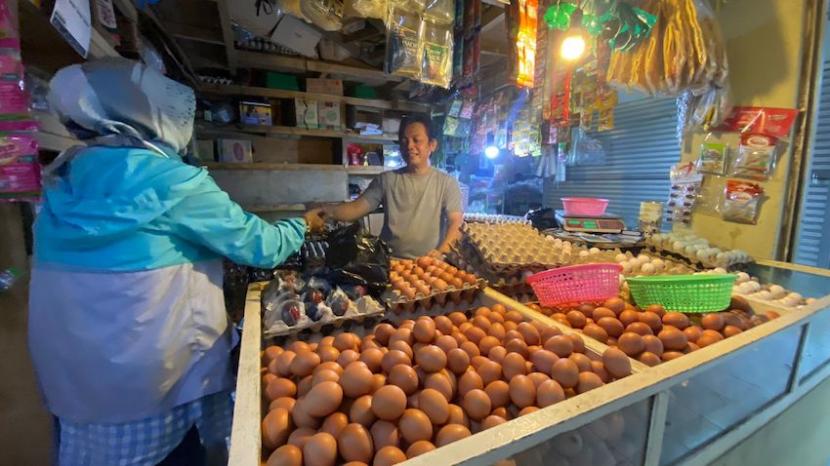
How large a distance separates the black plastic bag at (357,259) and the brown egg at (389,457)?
2.50 ft

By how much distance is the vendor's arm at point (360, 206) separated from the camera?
8.35 feet

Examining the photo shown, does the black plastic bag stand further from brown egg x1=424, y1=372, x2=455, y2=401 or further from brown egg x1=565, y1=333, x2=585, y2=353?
brown egg x1=565, y1=333, x2=585, y2=353

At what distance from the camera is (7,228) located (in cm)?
136

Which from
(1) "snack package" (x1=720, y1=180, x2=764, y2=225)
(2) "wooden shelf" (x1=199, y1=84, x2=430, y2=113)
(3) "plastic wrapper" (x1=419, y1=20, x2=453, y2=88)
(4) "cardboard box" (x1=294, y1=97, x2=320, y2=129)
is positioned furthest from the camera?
(4) "cardboard box" (x1=294, y1=97, x2=320, y2=129)

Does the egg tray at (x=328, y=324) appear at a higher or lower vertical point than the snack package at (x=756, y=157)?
lower

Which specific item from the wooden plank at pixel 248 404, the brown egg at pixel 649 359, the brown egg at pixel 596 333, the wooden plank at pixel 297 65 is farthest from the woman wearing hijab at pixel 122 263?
the wooden plank at pixel 297 65

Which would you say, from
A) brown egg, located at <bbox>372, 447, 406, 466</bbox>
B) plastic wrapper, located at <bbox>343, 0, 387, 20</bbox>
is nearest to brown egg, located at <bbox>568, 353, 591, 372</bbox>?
brown egg, located at <bbox>372, 447, 406, 466</bbox>

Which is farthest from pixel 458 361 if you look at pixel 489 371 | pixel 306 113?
pixel 306 113

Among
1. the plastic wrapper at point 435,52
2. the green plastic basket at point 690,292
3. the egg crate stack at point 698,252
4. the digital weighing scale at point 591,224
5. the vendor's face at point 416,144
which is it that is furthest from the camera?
the vendor's face at point 416,144

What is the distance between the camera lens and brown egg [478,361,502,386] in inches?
37.4

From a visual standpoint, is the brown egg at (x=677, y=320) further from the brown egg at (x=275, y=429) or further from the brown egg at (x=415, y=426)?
the brown egg at (x=275, y=429)

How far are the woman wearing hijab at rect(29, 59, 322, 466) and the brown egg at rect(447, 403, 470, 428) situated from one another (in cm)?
87

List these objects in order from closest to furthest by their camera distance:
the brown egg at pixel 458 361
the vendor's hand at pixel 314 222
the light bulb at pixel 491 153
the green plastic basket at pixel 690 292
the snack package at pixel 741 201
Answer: the brown egg at pixel 458 361
the green plastic basket at pixel 690 292
the vendor's hand at pixel 314 222
the snack package at pixel 741 201
the light bulb at pixel 491 153

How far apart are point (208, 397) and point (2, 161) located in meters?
1.07
